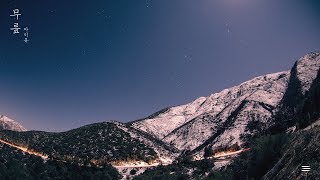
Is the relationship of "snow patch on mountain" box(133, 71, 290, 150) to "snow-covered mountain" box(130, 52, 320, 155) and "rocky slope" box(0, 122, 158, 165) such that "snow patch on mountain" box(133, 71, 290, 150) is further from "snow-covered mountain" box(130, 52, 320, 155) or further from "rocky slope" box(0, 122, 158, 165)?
"rocky slope" box(0, 122, 158, 165)

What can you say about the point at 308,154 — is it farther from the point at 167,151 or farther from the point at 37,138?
the point at 37,138

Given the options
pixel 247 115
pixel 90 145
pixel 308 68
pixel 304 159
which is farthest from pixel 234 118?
pixel 304 159

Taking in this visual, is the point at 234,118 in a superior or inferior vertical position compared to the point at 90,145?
superior

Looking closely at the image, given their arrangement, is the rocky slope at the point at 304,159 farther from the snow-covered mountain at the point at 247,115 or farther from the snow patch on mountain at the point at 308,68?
the snow patch on mountain at the point at 308,68

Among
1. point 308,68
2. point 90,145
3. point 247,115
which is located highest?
point 308,68

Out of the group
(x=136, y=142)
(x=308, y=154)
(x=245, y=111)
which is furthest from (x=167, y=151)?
(x=308, y=154)

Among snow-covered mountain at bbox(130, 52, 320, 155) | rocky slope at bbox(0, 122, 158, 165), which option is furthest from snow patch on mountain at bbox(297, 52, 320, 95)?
rocky slope at bbox(0, 122, 158, 165)

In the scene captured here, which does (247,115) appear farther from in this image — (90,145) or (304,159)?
(304,159)

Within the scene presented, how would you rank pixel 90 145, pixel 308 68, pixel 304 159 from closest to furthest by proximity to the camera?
pixel 304 159, pixel 90 145, pixel 308 68

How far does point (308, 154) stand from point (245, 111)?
145129mm

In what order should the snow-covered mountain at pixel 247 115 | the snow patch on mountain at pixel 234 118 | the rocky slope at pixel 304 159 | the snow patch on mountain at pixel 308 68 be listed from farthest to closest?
the snow patch on mountain at pixel 234 118 → the snow patch on mountain at pixel 308 68 → the snow-covered mountain at pixel 247 115 → the rocky slope at pixel 304 159

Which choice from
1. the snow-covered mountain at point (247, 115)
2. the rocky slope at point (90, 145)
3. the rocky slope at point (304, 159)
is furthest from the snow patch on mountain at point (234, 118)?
the rocky slope at point (304, 159)

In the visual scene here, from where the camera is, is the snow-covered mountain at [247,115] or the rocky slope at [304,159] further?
the snow-covered mountain at [247,115]

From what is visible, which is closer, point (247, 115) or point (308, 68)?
point (247, 115)
